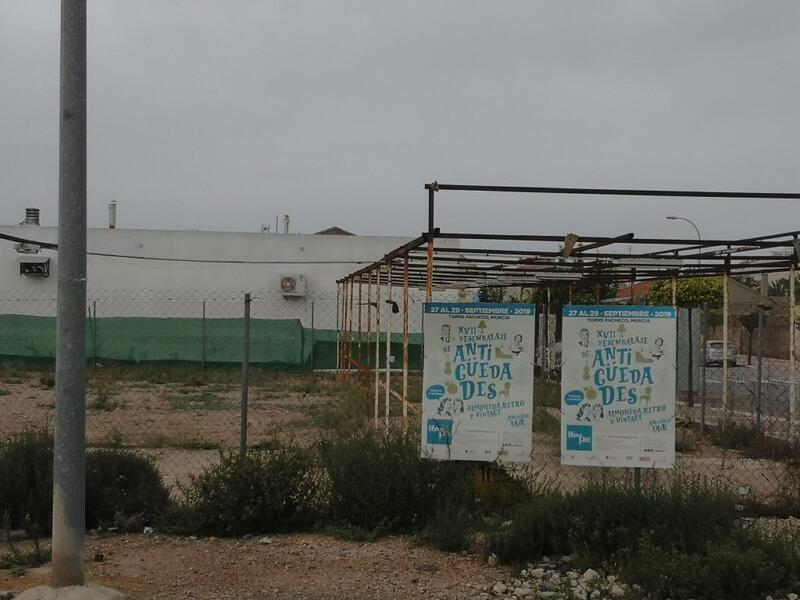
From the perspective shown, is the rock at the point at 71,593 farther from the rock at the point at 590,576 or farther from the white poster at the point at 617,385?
the white poster at the point at 617,385

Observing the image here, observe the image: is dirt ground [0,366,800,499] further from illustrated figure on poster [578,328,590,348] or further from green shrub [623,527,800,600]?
green shrub [623,527,800,600]

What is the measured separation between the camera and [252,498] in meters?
7.04

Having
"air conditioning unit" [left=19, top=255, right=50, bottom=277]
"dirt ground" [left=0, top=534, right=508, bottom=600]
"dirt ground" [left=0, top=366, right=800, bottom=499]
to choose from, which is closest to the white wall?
"air conditioning unit" [left=19, top=255, right=50, bottom=277]

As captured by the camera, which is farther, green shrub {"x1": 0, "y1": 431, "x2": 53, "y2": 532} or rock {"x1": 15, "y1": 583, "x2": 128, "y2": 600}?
green shrub {"x1": 0, "y1": 431, "x2": 53, "y2": 532}

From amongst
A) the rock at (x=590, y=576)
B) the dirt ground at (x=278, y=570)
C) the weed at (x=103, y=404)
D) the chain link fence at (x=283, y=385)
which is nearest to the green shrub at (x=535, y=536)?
the dirt ground at (x=278, y=570)

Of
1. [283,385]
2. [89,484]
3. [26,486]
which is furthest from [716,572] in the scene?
[283,385]

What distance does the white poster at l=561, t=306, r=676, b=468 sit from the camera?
23.8 feet

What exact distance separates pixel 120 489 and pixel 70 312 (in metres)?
A: 2.58

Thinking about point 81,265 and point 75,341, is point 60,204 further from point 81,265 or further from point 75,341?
point 75,341

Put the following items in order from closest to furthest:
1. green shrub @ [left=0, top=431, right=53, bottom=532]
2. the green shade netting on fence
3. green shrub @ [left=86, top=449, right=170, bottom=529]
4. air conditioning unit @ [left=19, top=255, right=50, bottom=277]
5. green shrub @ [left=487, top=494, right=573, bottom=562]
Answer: green shrub @ [left=487, top=494, right=573, bottom=562], green shrub @ [left=0, top=431, right=53, bottom=532], green shrub @ [left=86, top=449, right=170, bottom=529], the green shade netting on fence, air conditioning unit @ [left=19, top=255, right=50, bottom=277]

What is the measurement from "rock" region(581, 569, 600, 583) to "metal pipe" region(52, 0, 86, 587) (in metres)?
3.08

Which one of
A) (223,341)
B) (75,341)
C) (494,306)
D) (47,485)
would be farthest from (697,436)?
(223,341)

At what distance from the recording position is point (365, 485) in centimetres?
707

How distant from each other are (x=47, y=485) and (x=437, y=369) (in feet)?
10.3
